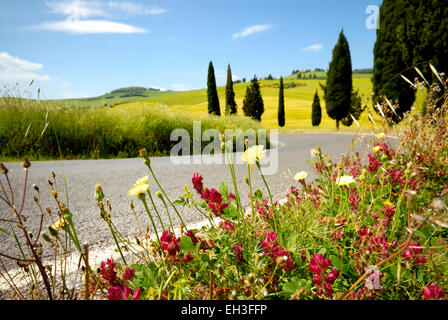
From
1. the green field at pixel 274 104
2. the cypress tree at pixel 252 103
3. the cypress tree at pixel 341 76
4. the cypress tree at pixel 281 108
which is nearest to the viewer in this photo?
the green field at pixel 274 104

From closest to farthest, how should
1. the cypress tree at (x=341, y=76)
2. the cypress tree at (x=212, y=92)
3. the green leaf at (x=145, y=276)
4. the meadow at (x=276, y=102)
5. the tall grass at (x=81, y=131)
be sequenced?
the green leaf at (x=145, y=276) → the tall grass at (x=81, y=131) → the cypress tree at (x=212, y=92) → the cypress tree at (x=341, y=76) → the meadow at (x=276, y=102)

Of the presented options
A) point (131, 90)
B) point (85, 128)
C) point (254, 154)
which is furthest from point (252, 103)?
point (131, 90)

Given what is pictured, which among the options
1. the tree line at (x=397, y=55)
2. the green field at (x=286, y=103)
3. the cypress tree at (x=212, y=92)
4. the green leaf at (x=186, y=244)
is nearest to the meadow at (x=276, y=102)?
the green field at (x=286, y=103)

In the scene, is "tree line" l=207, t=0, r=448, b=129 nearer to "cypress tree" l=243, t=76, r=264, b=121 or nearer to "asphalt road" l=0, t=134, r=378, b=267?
"cypress tree" l=243, t=76, r=264, b=121

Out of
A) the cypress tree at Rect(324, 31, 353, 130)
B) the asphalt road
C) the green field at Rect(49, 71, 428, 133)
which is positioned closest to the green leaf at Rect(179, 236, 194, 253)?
the asphalt road

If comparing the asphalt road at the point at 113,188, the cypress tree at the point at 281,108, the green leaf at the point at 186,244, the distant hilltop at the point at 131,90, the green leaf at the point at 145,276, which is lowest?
the asphalt road at the point at 113,188

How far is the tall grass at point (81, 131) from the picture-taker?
22.3ft

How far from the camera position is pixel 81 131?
7164mm

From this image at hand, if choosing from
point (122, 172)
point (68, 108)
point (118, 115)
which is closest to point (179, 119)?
point (118, 115)

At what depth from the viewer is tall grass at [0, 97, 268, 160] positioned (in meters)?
6.80

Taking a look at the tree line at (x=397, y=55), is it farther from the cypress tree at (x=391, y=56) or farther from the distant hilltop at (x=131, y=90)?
the distant hilltop at (x=131, y=90)

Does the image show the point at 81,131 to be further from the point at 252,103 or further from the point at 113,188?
the point at 252,103

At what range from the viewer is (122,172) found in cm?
429
